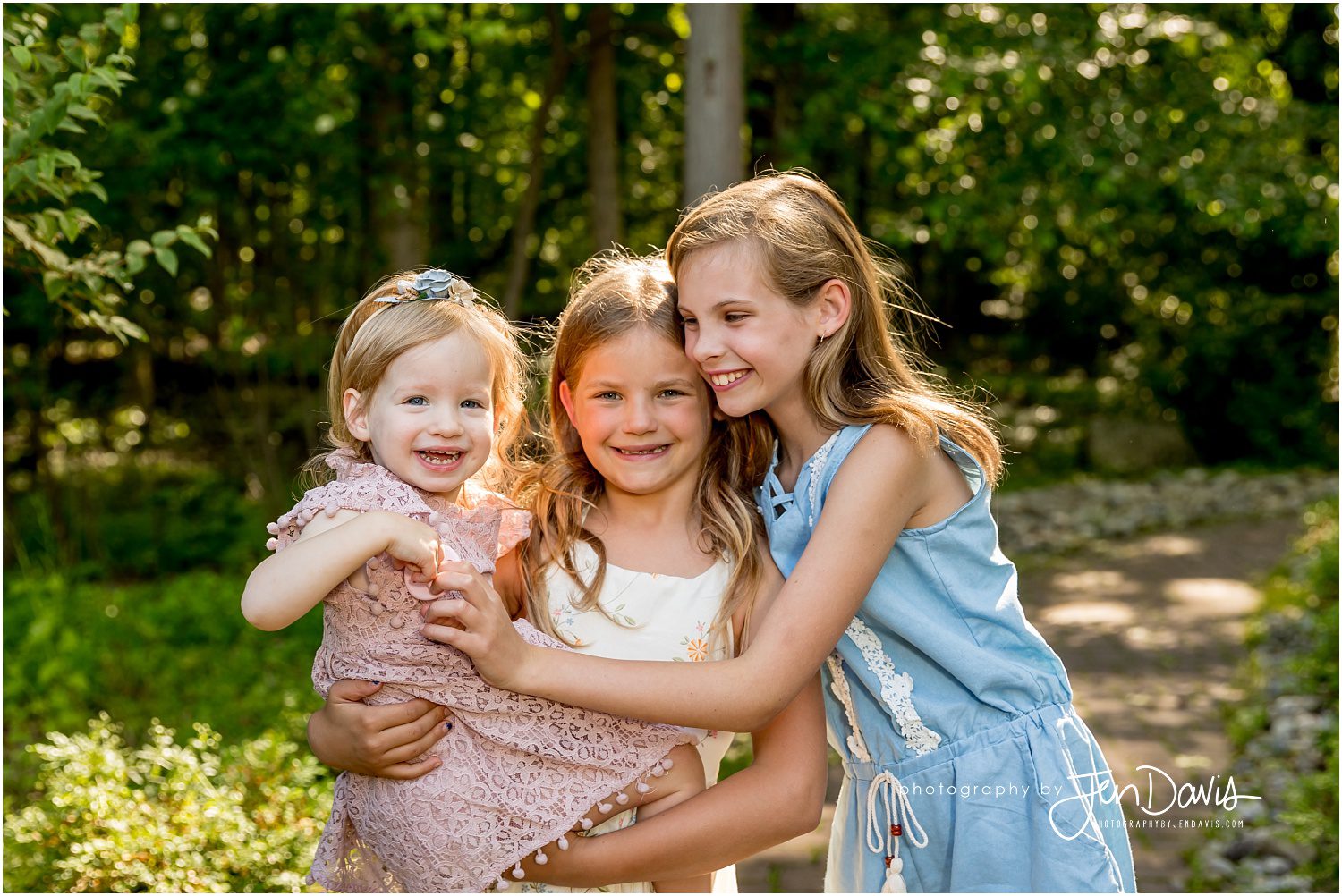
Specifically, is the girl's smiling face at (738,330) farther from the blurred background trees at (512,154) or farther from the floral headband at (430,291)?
the blurred background trees at (512,154)

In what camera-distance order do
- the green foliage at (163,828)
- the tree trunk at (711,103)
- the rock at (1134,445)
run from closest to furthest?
the green foliage at (163,828) < the tree trunk at (711,103) < the rock at (1134,445)

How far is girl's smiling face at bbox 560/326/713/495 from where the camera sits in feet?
7.10

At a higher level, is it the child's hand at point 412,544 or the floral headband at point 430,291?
the floral headband at point 430,291

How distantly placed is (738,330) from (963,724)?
0.79 m

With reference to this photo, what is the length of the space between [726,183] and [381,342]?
144 inches

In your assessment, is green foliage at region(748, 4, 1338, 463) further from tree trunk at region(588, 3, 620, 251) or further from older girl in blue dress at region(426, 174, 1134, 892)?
older girl in blue dress at region(426, 174, 1134, 892)

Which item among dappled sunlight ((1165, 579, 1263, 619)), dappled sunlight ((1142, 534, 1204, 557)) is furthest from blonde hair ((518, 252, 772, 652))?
dappled sunlight ((1142, 534, 1204, 557))

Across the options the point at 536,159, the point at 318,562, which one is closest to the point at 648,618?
the point at 318,562

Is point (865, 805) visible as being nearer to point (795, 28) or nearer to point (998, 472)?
point (998, 472)

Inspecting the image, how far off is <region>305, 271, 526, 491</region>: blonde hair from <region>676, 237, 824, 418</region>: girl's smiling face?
34 cm

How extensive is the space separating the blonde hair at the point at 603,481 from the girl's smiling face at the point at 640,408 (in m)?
0.03

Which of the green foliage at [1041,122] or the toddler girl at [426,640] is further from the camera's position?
the green foliage at [1041,122]

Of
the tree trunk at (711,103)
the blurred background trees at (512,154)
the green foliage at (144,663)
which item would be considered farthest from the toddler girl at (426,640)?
the blurred background trees at (512,154)

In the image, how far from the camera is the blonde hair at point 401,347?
82.0 inches
